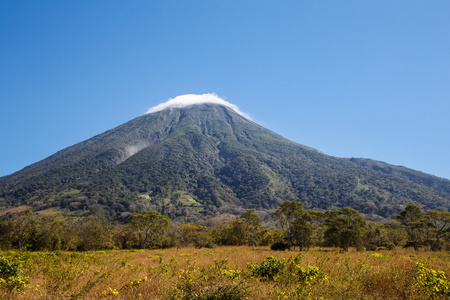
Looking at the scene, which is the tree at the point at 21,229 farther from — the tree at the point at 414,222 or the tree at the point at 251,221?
the tree at the point at 414,222

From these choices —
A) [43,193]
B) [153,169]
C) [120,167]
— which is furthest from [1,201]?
[153,169]

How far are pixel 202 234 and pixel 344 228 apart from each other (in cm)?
1974

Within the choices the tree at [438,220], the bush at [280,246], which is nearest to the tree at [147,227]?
the bush at [280,246]

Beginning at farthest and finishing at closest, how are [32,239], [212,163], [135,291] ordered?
[212,163]
[32,239]
[135,291]

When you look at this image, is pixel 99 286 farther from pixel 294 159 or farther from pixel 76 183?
pixel 294 159

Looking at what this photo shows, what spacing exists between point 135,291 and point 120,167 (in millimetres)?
177646

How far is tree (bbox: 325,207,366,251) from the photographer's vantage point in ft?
88.0

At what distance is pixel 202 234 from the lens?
35750 millimetres

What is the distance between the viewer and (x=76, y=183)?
143 meters

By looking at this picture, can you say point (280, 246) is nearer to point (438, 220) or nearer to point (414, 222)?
point (414, 222)

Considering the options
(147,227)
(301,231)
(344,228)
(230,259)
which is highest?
(230,259)

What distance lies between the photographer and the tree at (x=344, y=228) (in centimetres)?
2681

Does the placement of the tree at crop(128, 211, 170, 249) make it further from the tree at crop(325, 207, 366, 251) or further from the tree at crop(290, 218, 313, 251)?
the tree at crop(325, 207, 366, 251)

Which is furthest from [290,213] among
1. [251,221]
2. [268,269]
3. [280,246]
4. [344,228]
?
[268,269]
